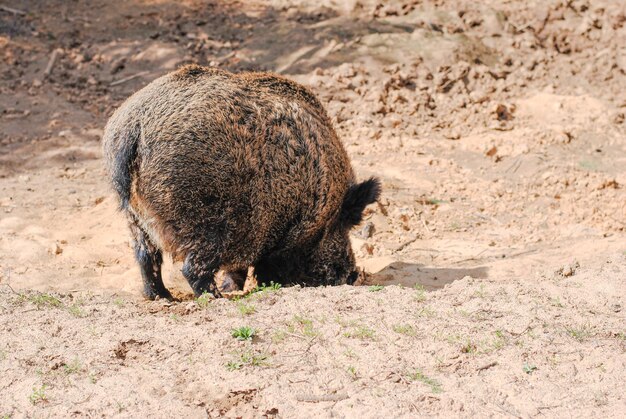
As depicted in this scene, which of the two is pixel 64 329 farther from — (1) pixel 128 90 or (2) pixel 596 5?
(2) pixel 596 5

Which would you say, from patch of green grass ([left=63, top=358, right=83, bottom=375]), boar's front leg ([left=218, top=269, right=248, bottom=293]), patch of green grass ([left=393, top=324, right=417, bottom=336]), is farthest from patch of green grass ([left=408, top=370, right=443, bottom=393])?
boar's front leg ([left=218, top=269, right=248, bottom=293])

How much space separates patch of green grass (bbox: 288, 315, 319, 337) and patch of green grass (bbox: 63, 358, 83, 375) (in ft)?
3.65

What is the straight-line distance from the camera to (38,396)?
3682 millimetres

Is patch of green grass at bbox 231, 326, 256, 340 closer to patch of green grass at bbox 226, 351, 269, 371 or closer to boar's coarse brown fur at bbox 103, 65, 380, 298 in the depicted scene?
patch of green grass at bbox 226, 351, 269, 371

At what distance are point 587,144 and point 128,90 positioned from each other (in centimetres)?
609

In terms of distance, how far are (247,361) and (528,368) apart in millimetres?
1395

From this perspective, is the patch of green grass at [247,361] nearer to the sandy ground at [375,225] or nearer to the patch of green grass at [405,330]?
the sandy ground at [375,225]

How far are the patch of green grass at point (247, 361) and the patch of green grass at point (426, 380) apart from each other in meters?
0.75

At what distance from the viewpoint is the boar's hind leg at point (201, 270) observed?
17.4ft

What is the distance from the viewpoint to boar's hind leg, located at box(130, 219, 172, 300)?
222 inches

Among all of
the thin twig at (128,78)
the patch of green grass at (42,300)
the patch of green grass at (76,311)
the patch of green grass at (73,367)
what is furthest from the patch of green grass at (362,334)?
the thin twig at (128,78)

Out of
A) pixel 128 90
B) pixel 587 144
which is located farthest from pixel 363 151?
pixel 128 90

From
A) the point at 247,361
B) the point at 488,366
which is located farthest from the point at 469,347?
the point at 247,361

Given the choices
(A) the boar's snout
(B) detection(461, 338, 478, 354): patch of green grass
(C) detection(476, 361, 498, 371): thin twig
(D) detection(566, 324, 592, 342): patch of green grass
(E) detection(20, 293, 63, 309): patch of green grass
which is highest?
(E) detection(20, 293, 63, 309): patch of green grass
